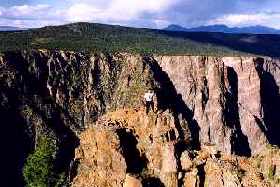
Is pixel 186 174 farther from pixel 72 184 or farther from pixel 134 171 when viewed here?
pixel 72 184

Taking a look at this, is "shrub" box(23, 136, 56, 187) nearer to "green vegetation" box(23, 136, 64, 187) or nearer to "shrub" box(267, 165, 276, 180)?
"green vegetation" box(23, 136, 64, 187)

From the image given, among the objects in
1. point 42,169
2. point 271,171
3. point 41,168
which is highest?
point 271,171

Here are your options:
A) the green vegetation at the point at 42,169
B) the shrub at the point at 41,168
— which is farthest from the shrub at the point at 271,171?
the shrub at the point at 41,168

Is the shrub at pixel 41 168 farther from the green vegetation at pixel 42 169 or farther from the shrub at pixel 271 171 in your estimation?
the shrub at pixel 271 171

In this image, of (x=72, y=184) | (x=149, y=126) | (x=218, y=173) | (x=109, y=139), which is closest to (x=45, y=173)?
(x=72, y=184)

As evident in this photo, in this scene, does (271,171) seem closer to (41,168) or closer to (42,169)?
(42,169)

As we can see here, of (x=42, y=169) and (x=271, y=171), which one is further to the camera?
(x=42, y=169)

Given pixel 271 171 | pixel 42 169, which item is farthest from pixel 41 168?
pixel 271 171

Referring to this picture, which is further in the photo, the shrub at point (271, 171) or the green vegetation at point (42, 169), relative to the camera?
the green vegetation at point (42, 169)
